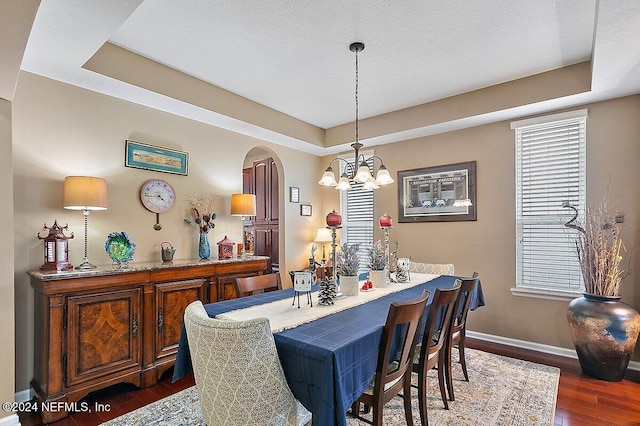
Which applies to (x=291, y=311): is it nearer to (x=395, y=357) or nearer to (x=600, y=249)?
(x=395, y=357)

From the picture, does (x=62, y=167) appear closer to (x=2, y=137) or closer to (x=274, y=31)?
(x=2, y=137)

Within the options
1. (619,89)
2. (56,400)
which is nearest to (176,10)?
(56,400)

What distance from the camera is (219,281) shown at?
3.33 m

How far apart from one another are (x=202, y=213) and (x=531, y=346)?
3.89 metres

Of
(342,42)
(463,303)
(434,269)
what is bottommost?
(463,303)

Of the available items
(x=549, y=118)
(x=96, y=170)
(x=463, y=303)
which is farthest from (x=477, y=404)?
(x=96, y=170)

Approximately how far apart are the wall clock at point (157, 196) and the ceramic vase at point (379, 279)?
2219 mm

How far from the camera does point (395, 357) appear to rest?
6.43 feet

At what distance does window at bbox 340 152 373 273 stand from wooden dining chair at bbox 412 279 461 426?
268cm

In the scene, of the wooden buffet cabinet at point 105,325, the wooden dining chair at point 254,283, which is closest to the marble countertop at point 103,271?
the wooden buffet cabinet at point 105,325

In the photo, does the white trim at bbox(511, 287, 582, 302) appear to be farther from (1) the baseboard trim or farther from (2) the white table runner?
(2) the white table runner

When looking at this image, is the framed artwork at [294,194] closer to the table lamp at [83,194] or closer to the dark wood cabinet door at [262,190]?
the dark wood cabinet door at [262,190]

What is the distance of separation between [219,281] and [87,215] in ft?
4.20

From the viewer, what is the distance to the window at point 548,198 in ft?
11.2
